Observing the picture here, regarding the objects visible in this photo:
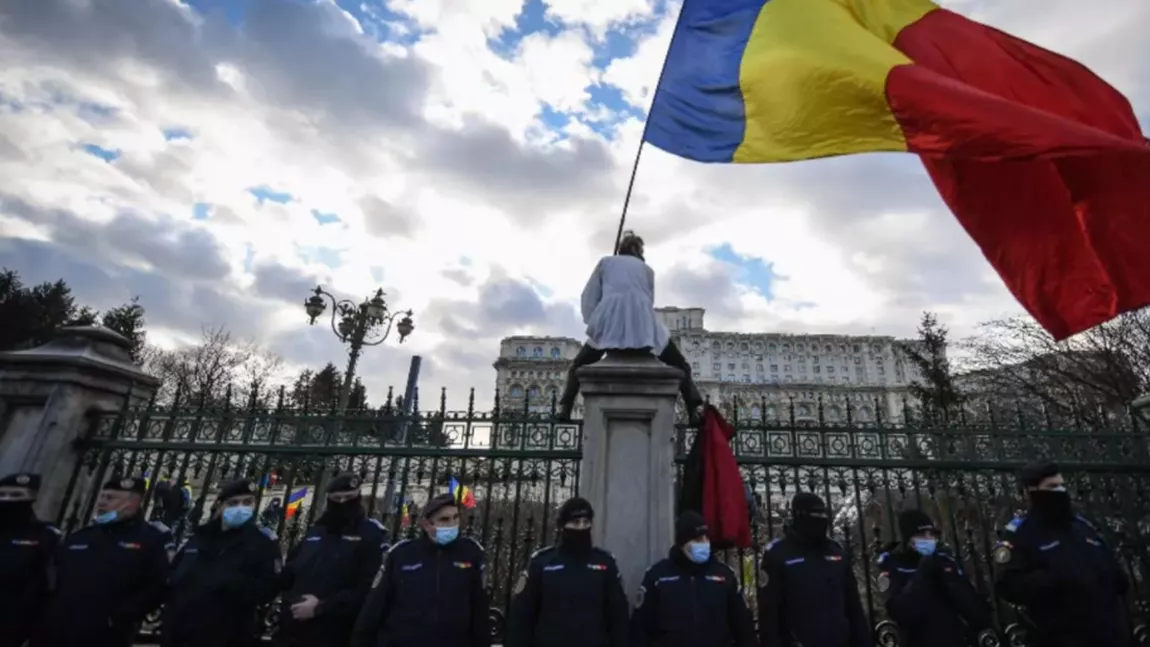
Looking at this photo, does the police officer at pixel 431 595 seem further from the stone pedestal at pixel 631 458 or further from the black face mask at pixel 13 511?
Result: the black face mask at pixel 13 511

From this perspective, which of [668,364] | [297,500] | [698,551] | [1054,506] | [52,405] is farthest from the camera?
[297,500]

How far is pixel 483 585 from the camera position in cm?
386

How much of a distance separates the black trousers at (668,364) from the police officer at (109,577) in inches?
135

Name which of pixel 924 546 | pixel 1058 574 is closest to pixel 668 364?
pixel 924 546

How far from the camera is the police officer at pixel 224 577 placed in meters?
3.89

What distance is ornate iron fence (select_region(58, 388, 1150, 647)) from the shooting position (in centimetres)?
557

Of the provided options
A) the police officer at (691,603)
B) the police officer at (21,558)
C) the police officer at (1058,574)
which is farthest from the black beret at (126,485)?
the police officer at (1058,574)

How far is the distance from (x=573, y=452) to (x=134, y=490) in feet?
11.7

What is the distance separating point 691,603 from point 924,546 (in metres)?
1.80

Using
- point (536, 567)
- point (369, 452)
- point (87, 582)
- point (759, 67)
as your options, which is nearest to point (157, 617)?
point (87, 582)

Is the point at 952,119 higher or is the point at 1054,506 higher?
the point at 952,119

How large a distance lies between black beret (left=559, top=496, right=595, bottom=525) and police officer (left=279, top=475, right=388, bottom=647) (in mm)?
1521

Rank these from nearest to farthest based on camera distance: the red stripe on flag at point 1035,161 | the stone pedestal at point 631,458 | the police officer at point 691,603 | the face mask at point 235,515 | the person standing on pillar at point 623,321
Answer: the police officer at point 691,603 < the face mask at point 235,515 < the stone pedestal at point 631,458 < the red stripe on flag at point 1035,161 < the person standing on pillar at point 623,321

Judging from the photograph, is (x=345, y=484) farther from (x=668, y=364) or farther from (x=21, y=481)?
(x=668, y=364)
